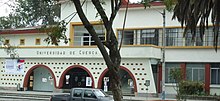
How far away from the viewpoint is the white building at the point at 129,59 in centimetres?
4447

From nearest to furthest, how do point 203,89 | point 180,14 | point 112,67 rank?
point 112,67, point 180,14, point 203,89

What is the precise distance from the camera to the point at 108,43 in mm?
10875

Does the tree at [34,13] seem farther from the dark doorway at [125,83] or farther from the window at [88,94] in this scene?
the dark doorway at [125,83]

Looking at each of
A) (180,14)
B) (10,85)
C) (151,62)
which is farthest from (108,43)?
(10,85)

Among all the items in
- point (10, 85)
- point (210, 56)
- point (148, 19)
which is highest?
point (148, 19)

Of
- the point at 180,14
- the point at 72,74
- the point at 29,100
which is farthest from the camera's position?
the point at 72,74

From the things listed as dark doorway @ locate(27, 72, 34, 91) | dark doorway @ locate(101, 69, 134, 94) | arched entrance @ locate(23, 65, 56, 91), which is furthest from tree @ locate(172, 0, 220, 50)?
dark doorway @ locate(27, 72, 34, 91)

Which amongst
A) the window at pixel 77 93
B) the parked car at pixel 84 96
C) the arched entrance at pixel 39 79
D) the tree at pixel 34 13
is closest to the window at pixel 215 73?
the tree at pixel 34 13

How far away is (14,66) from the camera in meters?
52.3

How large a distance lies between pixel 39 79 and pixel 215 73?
67.6 ft

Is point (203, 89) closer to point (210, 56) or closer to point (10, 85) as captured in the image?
point (210, 56)

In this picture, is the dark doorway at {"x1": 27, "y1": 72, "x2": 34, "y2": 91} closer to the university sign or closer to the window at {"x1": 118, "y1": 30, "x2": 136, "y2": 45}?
the university sign

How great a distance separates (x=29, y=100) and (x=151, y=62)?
13.2 metres

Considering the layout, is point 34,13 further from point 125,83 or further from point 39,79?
point 125,83
